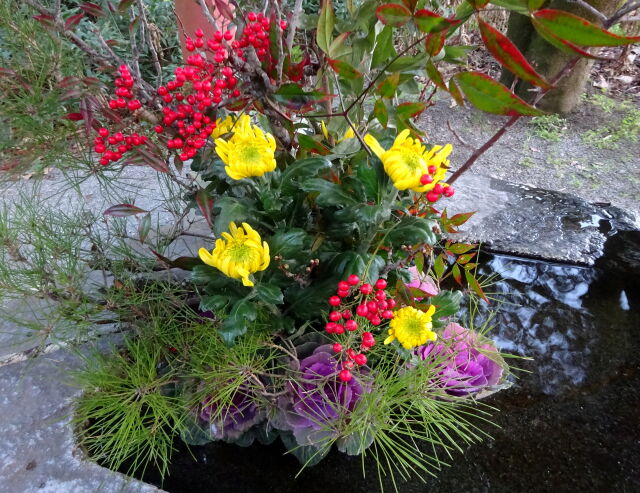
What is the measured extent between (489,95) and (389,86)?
0.20 metres

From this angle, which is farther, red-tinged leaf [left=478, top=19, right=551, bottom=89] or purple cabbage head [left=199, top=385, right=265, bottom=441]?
purple cabbage head [left=199, top=385, right=265, bottom=441]

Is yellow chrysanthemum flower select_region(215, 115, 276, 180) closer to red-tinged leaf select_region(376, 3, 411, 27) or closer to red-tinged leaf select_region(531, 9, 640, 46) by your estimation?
red-tinged leaf select_region(376, 3, 411, 27)

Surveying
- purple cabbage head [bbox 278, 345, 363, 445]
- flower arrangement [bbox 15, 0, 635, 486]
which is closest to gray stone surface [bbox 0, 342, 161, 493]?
flower arrangement [bbox 15, 0, 635, 486]

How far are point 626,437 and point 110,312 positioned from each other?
1065 millimetres

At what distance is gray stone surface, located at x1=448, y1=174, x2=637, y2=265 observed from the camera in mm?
1322

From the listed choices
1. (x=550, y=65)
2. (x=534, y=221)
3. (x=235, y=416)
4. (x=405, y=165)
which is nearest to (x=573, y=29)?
(x=405, y=165)

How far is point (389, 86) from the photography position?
60 centimetres

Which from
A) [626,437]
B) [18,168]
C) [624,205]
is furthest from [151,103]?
[624,205]

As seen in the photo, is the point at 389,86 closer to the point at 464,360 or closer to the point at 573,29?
the point at 573,29

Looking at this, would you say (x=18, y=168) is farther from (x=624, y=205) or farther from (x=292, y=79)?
(x=624, y=205)

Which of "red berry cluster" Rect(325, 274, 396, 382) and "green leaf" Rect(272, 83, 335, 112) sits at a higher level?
"green leaf" Rect(272, 83, 335, 112)

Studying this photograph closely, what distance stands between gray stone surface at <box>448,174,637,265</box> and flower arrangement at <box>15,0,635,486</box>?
18.0 inches

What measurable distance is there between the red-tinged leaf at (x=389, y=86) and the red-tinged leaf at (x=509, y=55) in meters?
0.20

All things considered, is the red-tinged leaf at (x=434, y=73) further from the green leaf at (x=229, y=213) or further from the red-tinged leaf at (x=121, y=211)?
the red-tinged leaf at (x=121, y=211)
